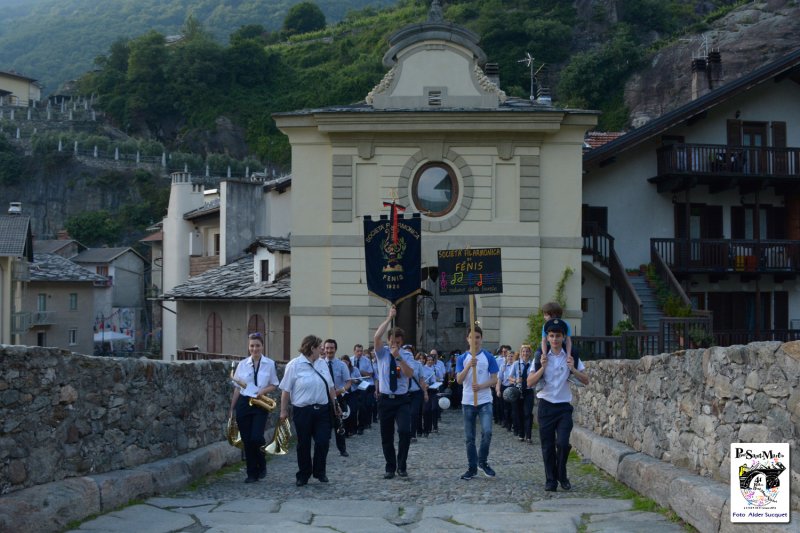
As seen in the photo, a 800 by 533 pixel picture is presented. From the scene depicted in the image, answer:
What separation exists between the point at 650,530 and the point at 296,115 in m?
22.2

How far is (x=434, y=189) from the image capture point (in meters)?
30.7

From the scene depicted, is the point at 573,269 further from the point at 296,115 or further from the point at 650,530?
the point at 650,530

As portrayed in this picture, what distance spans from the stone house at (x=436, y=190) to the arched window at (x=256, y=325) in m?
6.45

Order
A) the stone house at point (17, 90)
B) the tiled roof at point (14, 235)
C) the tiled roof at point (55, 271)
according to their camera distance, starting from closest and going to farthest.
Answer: the tiled roof at point (14, 235), the tiled roof at point (55, 271), the stone house at point (17, 90)

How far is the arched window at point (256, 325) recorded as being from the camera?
3666 cm

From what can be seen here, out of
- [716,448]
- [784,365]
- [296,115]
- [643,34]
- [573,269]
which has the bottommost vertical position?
[716,448]

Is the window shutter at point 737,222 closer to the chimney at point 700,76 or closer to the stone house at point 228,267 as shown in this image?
the chimney at point 700,76

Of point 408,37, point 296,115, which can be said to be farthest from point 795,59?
point 296,115

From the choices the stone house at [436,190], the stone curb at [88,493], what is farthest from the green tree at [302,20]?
the stone curb at [88,493]

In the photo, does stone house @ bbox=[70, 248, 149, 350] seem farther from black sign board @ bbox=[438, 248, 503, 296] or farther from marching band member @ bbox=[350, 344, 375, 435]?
black sign board @ bbox=[438, 248, 503, 296]

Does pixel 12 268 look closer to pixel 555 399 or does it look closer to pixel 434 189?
pixel 434 189

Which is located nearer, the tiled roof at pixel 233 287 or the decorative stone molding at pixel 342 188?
the decorative stone molding at pixel 342 188

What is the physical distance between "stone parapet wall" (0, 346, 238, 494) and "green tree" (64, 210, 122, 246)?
8490cm

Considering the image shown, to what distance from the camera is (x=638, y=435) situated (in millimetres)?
12523
